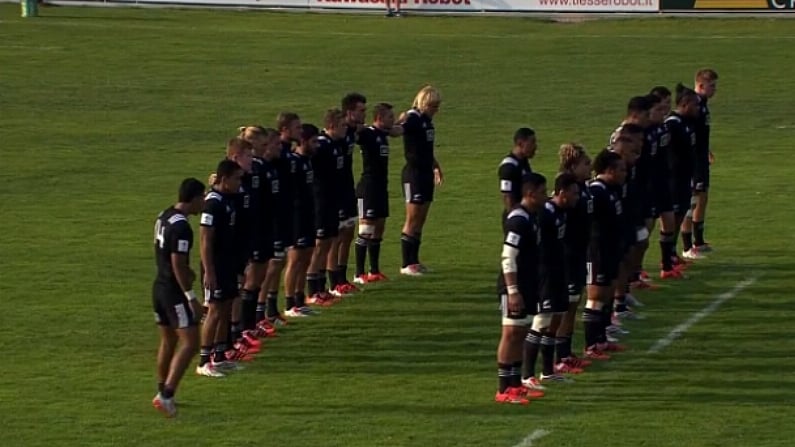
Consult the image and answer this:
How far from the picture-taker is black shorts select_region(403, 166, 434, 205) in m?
22.0

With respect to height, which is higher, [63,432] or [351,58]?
[351,58]

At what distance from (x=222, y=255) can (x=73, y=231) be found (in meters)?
8.26

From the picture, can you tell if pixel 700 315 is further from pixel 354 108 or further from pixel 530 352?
pixel 354 108

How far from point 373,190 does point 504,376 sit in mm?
5764

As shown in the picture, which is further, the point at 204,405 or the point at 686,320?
the point at 686,320

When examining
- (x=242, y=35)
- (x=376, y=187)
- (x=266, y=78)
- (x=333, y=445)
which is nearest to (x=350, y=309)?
(x=376, y=187)

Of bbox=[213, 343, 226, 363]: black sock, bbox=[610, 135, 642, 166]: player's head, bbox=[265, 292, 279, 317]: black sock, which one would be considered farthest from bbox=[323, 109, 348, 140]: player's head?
bbox=[213, 343, 226, 363]: black sock

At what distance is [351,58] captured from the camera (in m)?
42.7

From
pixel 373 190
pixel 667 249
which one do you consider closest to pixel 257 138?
pixel 373 190

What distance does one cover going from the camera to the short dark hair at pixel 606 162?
1747 centimetres

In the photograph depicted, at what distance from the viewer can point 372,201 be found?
21625 mm

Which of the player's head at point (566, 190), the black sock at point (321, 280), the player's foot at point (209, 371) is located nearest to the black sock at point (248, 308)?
the player's foot at point (209, 371)

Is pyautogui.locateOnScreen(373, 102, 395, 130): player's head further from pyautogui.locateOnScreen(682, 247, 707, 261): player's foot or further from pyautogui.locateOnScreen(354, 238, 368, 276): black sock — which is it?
pyautogui.locateOnScreen(682, 247, 707, 261): player's foot

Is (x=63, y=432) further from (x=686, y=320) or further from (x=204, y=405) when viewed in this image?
(x=686, y=320)
